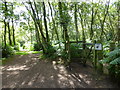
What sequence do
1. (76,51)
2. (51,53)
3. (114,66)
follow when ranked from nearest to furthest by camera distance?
(114,66) → (76,51) → (51,53)

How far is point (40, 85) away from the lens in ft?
12.6

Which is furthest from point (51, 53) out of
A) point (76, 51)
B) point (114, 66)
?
point (114, 66)

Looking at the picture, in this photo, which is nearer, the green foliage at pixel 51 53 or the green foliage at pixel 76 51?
the green foliage at pixel 76 51

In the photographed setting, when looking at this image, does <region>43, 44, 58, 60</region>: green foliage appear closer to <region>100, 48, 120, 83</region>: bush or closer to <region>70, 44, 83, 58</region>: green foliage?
<region>70, 44, 83, 58</region>: green foliage

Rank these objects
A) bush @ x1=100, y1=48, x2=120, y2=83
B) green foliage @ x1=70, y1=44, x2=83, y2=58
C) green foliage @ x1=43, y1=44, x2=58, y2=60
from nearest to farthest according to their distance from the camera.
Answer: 1. bush @ x1=100, y1=48, x2=120, y2=83
2. green foliage @ x1=70, y1=44, x2=83, y2=58
3. green foliage @ x1=43, y1=44, x2=58, y2=60

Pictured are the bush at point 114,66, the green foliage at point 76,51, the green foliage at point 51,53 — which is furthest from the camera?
the green foliage at point 51,53

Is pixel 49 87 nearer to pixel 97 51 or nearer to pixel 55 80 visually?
pixel 55 80

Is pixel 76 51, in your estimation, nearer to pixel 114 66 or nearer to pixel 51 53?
pixel 51 53

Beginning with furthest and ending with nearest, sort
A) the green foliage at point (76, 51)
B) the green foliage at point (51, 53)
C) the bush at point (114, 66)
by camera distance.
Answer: the green foliage at point (51, 53) → the green foliage at point (76, 51) → the bush at point (114, 66)

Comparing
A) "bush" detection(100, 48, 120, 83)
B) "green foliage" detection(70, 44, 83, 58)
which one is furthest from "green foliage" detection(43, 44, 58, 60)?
"bush" detection(100, 48, 120, 83)

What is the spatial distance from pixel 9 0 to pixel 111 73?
39.9 ft

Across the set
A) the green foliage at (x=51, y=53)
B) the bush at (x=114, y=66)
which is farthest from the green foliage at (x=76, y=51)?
the bush at (x=114, y=66)

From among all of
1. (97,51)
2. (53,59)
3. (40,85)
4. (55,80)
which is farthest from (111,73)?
(53,59)

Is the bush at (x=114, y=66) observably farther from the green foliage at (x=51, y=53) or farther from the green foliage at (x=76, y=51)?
the green foliage at (x=51, y=53)
